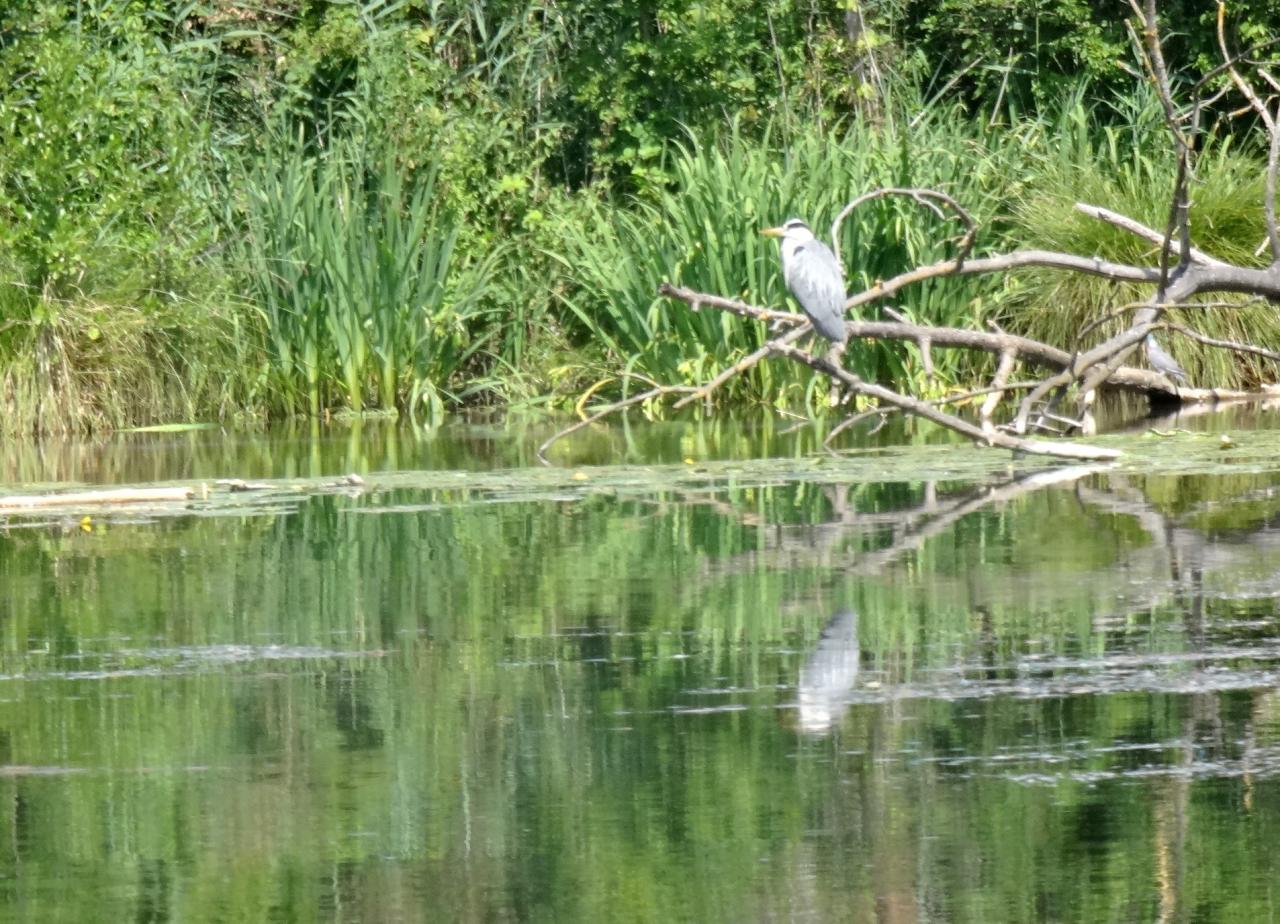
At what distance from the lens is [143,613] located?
6055 millimetres

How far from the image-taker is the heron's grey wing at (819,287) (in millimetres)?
9234

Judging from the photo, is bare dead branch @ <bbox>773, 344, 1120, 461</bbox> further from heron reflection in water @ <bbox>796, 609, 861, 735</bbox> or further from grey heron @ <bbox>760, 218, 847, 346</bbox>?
heron reflection in water @ <bbox>796, 609, 861, 735</bbox>

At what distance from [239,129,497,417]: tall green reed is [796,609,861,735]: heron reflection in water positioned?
7.81 metres

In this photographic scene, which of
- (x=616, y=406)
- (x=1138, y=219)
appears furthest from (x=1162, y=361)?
(x=616, y=406)

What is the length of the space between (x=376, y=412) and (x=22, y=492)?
437cm

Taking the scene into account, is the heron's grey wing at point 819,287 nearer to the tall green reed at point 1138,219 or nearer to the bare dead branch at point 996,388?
the bare dead branch at point 996,388

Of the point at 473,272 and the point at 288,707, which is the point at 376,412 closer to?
the point at 473,272

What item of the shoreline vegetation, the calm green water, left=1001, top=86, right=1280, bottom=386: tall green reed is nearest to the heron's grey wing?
the calm green water

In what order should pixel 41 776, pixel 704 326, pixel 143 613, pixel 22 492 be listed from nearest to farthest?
1. pixel 41 776
2. pixel 143 613
3. pixel 22 492
4. pixel 704 326

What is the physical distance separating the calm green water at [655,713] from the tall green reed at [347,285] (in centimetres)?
508

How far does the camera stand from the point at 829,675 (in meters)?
4.90

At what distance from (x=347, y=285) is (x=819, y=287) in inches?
168

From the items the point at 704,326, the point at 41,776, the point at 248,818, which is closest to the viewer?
the point at 248,818

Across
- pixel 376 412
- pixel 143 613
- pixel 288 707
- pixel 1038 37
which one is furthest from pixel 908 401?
pixel 1038 37
